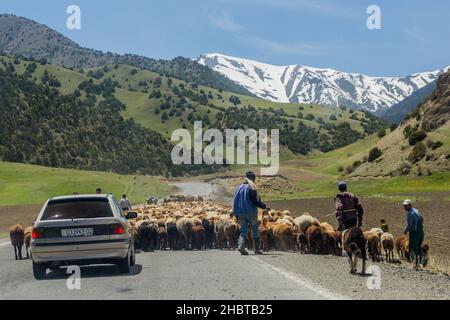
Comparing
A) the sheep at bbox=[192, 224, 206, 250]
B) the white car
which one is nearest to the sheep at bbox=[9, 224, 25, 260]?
the sheep at bbox=[192, 224, 206, 250]

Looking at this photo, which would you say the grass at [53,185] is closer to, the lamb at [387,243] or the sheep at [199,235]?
the sheep at [199,235]

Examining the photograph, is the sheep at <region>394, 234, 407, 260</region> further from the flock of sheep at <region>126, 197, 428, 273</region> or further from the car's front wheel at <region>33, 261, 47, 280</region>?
the car's front wheel at <region>33, 261, 47, 280</region>

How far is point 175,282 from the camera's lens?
42.5 feet

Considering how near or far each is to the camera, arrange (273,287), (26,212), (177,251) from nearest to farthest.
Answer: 1. (273,287)
2. (177,251)
3. (26,212)

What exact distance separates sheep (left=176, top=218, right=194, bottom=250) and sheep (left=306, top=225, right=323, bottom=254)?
172 inches

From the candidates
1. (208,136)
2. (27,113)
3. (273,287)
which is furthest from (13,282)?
(208,136)

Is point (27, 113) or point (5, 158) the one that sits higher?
point (27, 113)

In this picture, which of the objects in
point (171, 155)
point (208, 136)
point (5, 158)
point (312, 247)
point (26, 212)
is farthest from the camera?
point (208, 136)

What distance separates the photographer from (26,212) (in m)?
50.8

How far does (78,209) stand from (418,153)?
197ft

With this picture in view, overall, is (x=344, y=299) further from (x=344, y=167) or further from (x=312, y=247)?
(x=344, y=167)

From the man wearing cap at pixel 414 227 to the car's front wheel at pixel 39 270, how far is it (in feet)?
29.0
